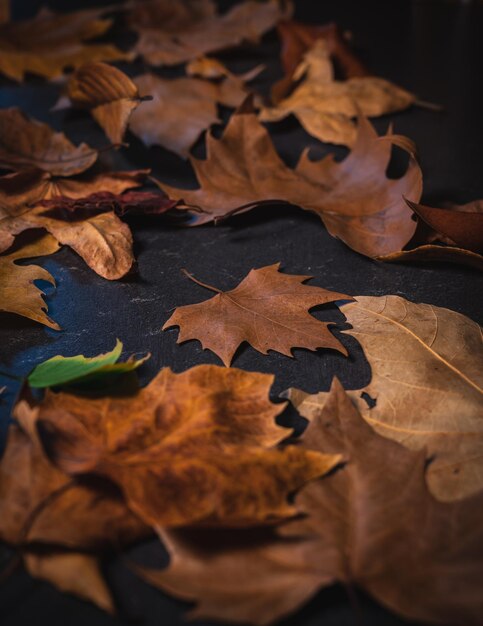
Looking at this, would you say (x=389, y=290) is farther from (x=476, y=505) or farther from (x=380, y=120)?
(x=380, y=120)

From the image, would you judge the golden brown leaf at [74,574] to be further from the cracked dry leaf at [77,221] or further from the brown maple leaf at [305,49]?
the brown maple leaf at [305,49]

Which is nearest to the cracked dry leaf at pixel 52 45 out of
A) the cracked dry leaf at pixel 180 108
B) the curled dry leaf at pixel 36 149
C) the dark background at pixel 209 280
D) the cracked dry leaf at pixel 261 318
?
the dark background at pixel 209 280

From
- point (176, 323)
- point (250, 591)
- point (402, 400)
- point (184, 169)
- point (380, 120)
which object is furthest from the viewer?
point (380, 120)

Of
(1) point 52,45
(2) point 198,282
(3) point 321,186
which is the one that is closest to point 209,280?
(2) point 198,282

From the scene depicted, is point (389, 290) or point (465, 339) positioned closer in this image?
point (465, 339)

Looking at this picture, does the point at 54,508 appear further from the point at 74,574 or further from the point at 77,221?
the point at 77,221

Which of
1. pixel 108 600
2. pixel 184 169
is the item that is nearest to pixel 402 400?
pixel 108 600
